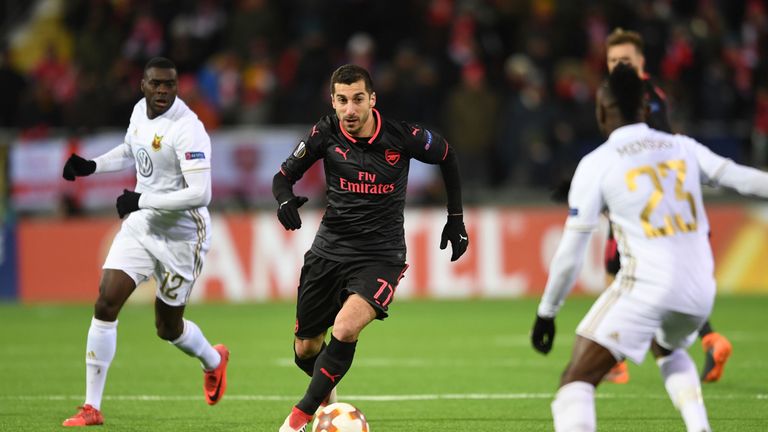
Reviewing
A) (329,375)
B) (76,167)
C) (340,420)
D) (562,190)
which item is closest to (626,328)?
(562,190)

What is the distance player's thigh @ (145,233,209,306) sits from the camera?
27.9 feet

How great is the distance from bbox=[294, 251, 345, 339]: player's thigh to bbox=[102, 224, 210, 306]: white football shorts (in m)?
1.35

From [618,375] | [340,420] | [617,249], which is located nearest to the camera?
[340,420]

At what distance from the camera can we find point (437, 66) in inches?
756

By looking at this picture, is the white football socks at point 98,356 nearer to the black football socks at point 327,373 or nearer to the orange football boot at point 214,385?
the orange football boot at point 214,385

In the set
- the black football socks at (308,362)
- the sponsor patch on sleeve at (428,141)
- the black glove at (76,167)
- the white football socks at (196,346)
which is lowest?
the white football socks at (196,346)

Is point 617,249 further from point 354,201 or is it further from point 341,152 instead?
point 341,152

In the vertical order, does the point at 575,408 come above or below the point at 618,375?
above

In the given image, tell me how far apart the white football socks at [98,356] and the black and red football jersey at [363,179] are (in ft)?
5.66

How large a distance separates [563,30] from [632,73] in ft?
46.7

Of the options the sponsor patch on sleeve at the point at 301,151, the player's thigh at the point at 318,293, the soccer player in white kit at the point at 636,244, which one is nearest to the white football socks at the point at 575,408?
the soccer player in white kit at the point at 636,244

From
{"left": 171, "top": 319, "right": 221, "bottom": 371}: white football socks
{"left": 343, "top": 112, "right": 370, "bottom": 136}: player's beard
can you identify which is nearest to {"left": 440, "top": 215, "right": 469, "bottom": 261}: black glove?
{"left": 343, "top": 112, "right": 370, "bottom": 136}: player's beard

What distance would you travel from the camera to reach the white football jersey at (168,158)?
8227 mm

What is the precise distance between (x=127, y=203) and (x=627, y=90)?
145 inches
